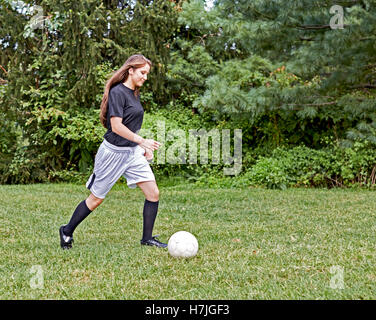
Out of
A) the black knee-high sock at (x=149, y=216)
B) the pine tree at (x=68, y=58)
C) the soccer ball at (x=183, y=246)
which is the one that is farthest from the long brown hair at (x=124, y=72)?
the pine tree at (x=68, y=58)

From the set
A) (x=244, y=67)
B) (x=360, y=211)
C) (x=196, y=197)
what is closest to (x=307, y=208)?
Answer: (x=360, y=211)

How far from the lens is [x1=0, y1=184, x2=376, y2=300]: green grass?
3.03 meters

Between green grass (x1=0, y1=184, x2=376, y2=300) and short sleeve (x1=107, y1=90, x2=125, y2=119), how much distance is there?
1.26 m

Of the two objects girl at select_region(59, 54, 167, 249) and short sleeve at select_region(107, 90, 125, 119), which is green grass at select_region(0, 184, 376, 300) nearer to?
girl at select_region(59, 54, 167, 249)

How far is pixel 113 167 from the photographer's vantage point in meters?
4.12

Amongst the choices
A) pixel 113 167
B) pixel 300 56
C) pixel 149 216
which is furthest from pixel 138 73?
pixel 300 56

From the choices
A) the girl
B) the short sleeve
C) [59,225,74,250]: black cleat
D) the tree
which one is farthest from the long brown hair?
the tree

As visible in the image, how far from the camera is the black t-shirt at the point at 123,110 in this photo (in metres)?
3.98

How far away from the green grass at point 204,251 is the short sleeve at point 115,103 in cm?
126

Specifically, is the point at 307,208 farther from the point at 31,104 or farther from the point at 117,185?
the point at 31,104

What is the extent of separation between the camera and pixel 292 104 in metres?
7.98

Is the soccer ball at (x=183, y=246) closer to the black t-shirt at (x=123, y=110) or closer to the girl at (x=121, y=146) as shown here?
the girl at (x=121, y=146)

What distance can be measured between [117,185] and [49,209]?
3510mm

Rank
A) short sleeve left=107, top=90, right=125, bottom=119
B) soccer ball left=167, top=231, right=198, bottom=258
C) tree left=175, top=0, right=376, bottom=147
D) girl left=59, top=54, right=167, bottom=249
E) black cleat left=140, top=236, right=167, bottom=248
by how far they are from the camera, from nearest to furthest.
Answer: soccer ball left=167, top=231, right=198, bottom=258, short sleeve left=107, top=90, right=125, bottom=119, girl left=59, top=54, right=167, bottom=249, black cleat left=140, top=236, right=167, bottom=248, tree left=175, top=0, right=376, bottom=147
